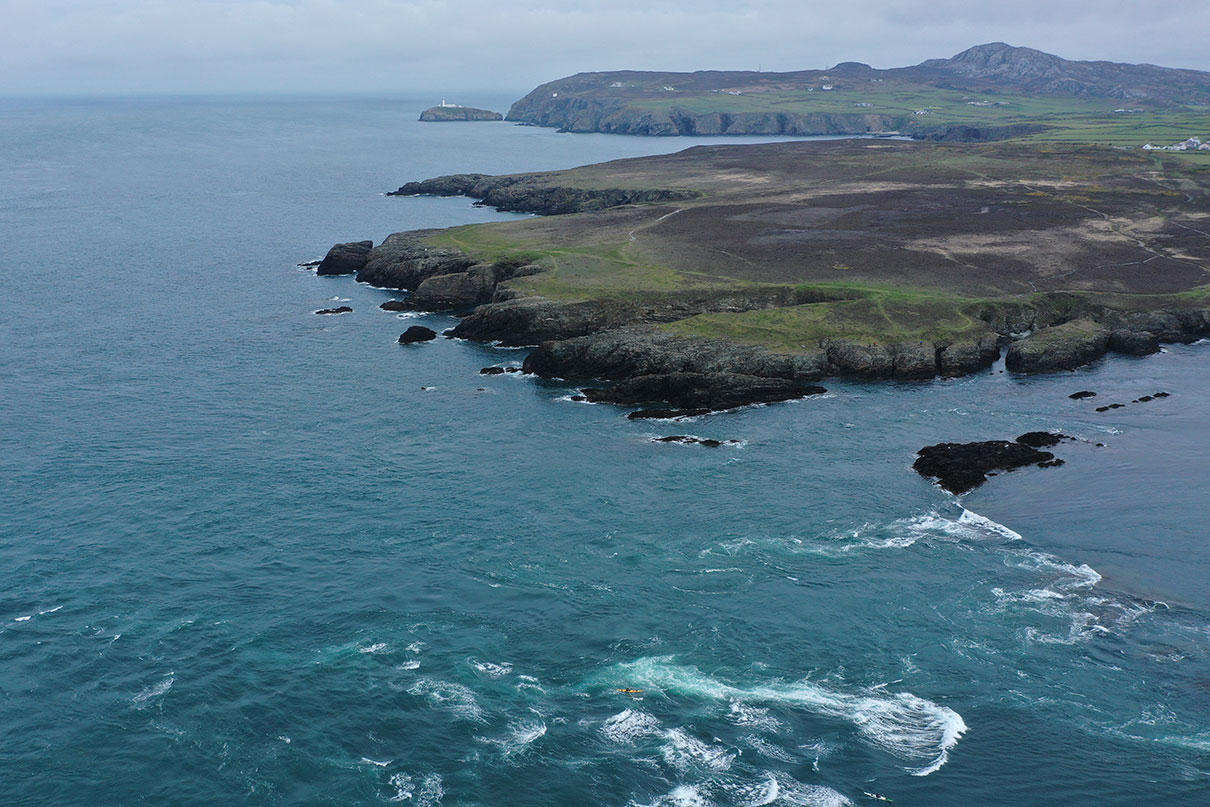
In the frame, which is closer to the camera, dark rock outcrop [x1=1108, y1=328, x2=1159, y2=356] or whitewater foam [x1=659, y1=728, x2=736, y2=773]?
whitewater foam [x1=659, y1=728, x2=736, y2=773]

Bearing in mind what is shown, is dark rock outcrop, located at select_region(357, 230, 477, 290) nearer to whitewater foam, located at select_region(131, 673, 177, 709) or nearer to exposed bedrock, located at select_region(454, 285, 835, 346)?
exposed bedrock, located at select_region(454, 285, 835, 346)

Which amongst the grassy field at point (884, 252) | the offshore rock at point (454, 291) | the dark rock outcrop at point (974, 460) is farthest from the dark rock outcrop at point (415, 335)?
the dark rock outcrop at point (974, 460)

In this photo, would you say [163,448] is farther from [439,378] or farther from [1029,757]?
[1029,757]

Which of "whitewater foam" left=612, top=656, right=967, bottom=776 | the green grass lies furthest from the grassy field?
"whitewater foam" left=612, top=656, right=967, bottom=776

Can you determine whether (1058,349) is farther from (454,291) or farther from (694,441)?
(454,291)

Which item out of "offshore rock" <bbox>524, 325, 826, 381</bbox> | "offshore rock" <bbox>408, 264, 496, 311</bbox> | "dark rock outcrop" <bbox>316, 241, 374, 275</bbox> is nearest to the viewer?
Answer: "offshore rock" <bbox>524, 325, 826, 381</bbox>

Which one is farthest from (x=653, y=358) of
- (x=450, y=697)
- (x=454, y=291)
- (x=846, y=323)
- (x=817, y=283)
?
(x=450, y=697)
